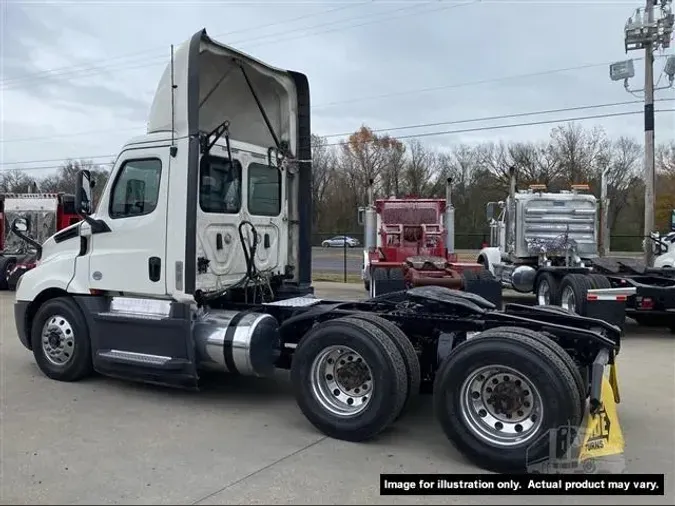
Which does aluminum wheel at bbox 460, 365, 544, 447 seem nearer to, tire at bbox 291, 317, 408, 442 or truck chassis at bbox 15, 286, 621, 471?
truck chassis at bbox 15, 286, 621, 471

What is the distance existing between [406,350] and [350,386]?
1.93 ft

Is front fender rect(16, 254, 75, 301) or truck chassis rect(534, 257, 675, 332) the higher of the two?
front fender rect(16, 254, 75, 301)

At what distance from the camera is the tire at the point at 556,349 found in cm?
445

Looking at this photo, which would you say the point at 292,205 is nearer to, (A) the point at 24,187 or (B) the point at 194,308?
(B) the point at 194,308

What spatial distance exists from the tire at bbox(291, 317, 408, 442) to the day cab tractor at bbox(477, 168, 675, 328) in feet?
24.1

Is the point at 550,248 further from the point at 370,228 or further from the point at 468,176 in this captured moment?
the point at 468,176

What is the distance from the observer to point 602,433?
455 centimetres

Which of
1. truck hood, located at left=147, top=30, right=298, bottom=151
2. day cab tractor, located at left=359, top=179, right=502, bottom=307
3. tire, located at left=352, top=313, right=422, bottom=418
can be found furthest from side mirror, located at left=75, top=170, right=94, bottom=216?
day cab tractor, located at left=359, top=179, right=502, bottom=307

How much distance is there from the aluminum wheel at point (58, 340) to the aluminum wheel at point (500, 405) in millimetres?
4544

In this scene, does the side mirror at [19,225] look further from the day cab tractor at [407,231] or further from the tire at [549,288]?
the tire at [549,288]

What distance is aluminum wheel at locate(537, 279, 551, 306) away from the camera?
42.4 ft

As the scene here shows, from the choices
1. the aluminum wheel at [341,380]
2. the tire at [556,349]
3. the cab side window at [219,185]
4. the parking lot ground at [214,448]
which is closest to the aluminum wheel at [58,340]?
the parking lot ground at [214,448]

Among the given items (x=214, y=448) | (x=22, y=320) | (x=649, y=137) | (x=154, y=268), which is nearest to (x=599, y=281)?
(x=154, y=268)

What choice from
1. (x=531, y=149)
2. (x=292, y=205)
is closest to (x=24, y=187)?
Result: (x=531, y=149)
